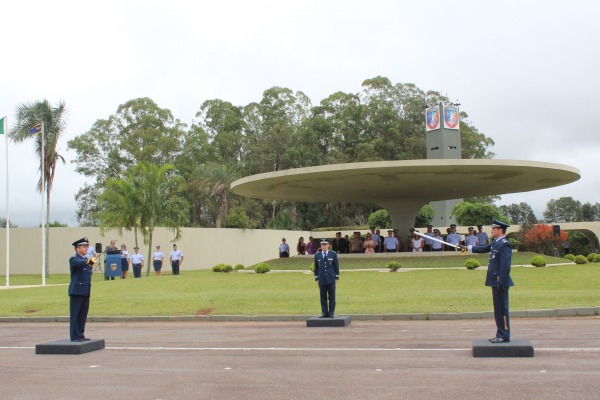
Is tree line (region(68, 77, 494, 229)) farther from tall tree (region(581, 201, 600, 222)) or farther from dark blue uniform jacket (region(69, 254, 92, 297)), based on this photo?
dark blue uniform jacket (region(69, 254, 92, 297))

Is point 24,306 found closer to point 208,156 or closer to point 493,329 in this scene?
point 493,329

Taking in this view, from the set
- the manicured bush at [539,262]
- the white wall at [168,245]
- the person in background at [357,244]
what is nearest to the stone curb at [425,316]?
the manicured bush at [539,262]

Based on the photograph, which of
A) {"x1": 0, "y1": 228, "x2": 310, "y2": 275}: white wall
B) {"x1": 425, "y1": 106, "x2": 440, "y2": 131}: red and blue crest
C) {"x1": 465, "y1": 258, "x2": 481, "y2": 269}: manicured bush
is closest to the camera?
{"x1": 465, "y1": 258, "x2": 481, "y2": 269}: manicured bush

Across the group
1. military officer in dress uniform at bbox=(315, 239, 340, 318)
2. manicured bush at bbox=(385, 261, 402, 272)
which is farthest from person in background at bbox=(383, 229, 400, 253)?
military officer in dress uniform at bbox=(315, 239, 340, 318)

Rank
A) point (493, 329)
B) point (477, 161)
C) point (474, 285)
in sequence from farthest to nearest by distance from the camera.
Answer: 1. point (477, 161)
2. point (474, 285)
3. point (493, 329)

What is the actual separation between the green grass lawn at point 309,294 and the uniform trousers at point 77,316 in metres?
A: 6.36

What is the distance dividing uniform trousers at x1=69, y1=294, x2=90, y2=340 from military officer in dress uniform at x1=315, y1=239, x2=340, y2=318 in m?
5.32

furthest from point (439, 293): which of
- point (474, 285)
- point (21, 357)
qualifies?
point (21, 357)

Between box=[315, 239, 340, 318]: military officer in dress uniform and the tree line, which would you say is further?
the tree line

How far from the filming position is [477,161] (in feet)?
85.6

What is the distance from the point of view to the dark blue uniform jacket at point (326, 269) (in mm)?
14891

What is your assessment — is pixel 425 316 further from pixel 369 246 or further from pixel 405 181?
pixel 405 181

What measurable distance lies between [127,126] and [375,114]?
26221mm

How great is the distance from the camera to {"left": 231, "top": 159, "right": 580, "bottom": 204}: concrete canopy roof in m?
26.5
